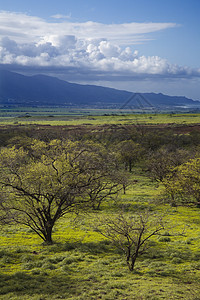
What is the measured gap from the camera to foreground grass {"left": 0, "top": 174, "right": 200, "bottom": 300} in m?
16.8

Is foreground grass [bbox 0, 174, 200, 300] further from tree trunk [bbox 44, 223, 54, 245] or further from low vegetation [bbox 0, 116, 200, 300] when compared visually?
tree trunk [bbox 44, 223, 54, 245]

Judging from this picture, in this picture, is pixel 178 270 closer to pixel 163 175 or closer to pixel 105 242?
pixel 105 242

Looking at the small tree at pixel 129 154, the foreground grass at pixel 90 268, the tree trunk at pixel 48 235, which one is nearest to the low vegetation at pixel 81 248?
the foreground grass at pixel 90 268

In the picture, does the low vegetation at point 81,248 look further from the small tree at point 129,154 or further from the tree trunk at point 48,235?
the small tree at point 129,154

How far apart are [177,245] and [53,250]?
467 inches

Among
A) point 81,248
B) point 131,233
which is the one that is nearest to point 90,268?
point 81,248

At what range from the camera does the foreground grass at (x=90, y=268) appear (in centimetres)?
1680

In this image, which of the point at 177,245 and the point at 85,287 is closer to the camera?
the point at 85,287

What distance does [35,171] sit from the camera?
30219 mm

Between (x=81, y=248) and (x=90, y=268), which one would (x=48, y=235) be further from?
(x=90, y=268)

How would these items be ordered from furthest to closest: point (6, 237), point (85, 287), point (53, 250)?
1. point (6, 237)
2. point (53, 250)
3. point (85, 287)

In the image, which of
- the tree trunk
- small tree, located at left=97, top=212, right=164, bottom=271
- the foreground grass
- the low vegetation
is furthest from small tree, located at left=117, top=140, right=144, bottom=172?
small tree, located at left=97, top=212, right=164, bottom=271

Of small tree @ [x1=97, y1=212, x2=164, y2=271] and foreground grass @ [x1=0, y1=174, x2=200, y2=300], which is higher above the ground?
small tree @ [x1=97, y1=212, x2=164, y2=271]

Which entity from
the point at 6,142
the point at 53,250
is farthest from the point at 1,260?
the point at 6,142
